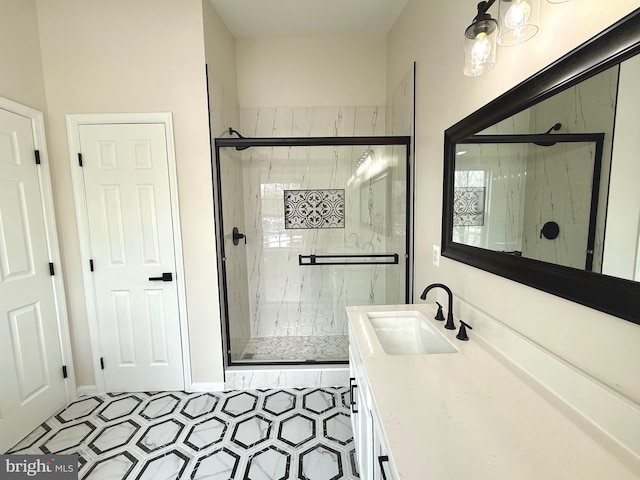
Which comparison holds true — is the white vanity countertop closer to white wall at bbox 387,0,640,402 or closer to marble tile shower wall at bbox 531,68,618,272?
white wall at bbox 387,0,640,402

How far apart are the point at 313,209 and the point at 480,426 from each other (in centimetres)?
247

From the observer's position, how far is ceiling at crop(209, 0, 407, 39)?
7.43 feet

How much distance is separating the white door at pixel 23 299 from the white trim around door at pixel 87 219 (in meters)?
0.20

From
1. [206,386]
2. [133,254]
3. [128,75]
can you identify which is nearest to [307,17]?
[128,75]

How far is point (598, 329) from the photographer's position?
756 millimetres

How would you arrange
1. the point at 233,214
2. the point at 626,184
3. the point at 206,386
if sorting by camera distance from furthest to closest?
the point at 233,214 → the point at 206,386 → the point at 626,184

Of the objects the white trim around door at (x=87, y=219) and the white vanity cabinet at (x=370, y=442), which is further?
the white trim around door at (x=87, y=219)

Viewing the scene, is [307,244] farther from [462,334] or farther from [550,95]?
[550,95]

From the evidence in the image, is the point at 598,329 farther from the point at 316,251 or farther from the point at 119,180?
the point at 119,180

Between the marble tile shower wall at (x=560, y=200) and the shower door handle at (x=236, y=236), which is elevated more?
the marble tile shower wall at (x=560, y=200)

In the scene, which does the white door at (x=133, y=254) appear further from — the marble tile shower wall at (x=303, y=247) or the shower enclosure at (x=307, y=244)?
the marble tile shower wall at (x=303, y=247)

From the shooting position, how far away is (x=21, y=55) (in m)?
1.87

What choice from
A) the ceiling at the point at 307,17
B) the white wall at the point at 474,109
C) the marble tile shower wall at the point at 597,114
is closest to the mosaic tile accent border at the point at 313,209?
the white wall at the point at 474,109

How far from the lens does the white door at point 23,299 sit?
1.72m
